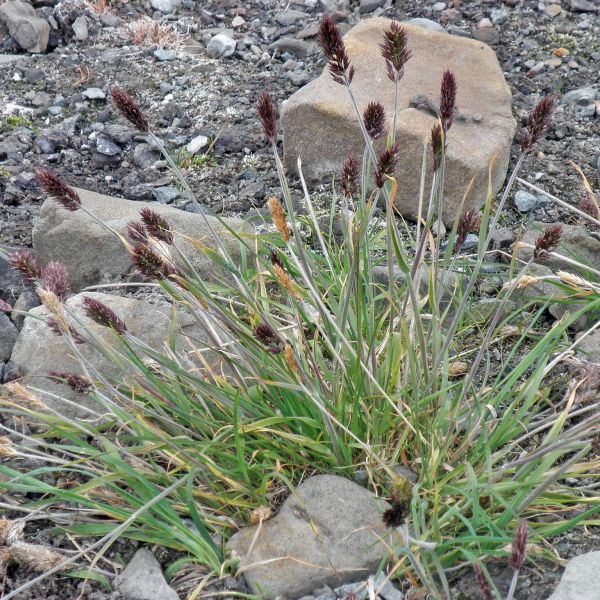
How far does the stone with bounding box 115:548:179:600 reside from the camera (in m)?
2.43

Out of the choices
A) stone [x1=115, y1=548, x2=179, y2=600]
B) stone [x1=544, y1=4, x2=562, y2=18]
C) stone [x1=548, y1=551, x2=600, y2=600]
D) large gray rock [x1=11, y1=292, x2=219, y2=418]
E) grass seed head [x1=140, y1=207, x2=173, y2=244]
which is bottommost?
stone [x1=115, y1=548, x2=179, y2=600]

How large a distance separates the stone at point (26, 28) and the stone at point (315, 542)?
432 centimetres

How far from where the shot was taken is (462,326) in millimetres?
3268

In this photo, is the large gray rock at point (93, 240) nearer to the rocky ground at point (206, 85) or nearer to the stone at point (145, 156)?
the rocky ground at point (206, 85)

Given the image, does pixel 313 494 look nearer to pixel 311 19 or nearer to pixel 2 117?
pixel 2 117

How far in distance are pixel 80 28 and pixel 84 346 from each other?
3.31 meters

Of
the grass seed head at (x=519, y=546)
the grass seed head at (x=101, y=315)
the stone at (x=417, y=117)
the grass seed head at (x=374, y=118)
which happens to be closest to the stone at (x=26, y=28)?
the stone at (x=417, y=117)

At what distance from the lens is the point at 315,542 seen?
8.06 ft

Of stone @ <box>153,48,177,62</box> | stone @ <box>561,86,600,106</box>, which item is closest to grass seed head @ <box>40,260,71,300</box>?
stone @ <box>561,86,600,106</box>

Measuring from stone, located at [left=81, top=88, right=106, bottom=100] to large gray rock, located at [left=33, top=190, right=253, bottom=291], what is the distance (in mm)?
1549

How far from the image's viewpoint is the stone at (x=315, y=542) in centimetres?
241

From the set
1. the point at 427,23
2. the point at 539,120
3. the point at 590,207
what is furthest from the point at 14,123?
the point at 539,120

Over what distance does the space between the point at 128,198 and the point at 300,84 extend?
1.41 metres

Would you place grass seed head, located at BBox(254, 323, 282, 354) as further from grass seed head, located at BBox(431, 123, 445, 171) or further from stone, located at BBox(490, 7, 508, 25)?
stone, located at BBox(490, 7, 508, 25)
